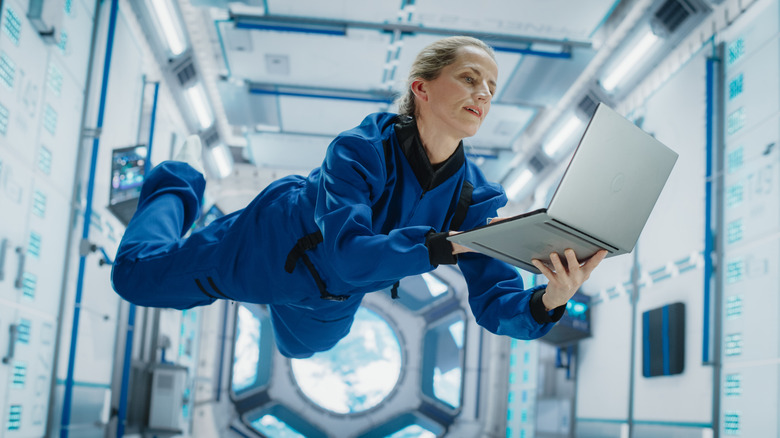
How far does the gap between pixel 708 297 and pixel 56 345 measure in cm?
387

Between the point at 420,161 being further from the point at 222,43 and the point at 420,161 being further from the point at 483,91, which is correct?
the point at 222,43

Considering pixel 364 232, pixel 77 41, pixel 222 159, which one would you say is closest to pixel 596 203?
pixel 364 232

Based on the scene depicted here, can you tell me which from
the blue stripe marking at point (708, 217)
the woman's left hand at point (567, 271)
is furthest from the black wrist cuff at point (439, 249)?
the blue stripe marking at point (708, 217)

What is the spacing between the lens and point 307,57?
6199mm

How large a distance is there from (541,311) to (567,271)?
0.69ft

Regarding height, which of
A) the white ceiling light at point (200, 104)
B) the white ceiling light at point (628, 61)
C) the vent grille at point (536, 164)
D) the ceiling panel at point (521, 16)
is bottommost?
the vent grille at point (536, 164)

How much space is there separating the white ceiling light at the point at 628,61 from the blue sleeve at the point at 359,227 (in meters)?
3.84

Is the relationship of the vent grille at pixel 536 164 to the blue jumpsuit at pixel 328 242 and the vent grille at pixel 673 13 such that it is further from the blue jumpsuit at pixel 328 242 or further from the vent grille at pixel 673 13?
the blue jumpsuit at pixel 328 242

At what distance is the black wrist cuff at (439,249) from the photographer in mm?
1760

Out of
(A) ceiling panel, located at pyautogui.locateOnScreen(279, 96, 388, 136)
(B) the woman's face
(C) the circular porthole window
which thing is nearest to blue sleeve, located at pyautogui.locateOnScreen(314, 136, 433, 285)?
(B) the woman's face

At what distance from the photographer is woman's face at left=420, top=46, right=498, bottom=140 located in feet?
6.99

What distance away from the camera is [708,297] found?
13.9ft

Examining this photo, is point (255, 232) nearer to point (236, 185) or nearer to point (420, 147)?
point (420, 147)

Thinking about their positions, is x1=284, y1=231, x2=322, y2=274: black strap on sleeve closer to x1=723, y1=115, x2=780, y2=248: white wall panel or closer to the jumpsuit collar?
the jumpsuit collar
